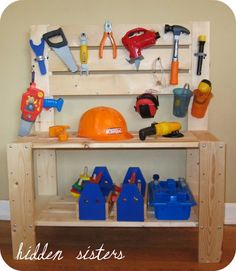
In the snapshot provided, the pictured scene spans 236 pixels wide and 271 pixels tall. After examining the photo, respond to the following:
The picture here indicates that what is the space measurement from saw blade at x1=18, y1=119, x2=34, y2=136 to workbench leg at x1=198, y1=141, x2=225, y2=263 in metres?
0.81

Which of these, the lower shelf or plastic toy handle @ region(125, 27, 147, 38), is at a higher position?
plastic toy handle @ region(125, 27, 147, 38)

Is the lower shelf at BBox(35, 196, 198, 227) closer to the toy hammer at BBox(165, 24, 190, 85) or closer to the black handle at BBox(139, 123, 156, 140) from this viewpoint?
the black handle at BBox(139, 123, 156, 140)

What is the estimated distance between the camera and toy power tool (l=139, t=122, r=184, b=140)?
142 cm

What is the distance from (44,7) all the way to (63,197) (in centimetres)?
93

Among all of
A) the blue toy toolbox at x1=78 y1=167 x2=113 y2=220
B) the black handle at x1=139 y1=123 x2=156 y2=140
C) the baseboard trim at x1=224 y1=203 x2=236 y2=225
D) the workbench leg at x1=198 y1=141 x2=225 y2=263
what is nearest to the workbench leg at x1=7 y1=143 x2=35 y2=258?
Result: the blue toy toolbox at x1=78 y1=167 x2=113 y2=220

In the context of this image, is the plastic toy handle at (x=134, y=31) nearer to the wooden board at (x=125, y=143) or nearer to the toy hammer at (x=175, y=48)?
the toy hammer at (x=175, y=48)

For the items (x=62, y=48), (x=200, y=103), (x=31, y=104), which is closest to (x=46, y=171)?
(x=31, y=104)

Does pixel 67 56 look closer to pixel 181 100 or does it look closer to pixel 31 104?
pixel 31 104

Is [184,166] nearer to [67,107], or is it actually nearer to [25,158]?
[67,107]

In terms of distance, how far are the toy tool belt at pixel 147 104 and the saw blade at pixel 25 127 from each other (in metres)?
0.52

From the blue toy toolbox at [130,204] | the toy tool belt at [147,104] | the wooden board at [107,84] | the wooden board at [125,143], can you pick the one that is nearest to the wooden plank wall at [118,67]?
the wooden board at [107,84]

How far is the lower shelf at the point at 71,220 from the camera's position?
1.43 m

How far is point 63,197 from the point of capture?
178 centimetres

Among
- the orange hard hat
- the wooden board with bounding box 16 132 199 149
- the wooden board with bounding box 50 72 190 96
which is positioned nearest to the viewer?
the wooden board with bounding box 16 132 199 149
